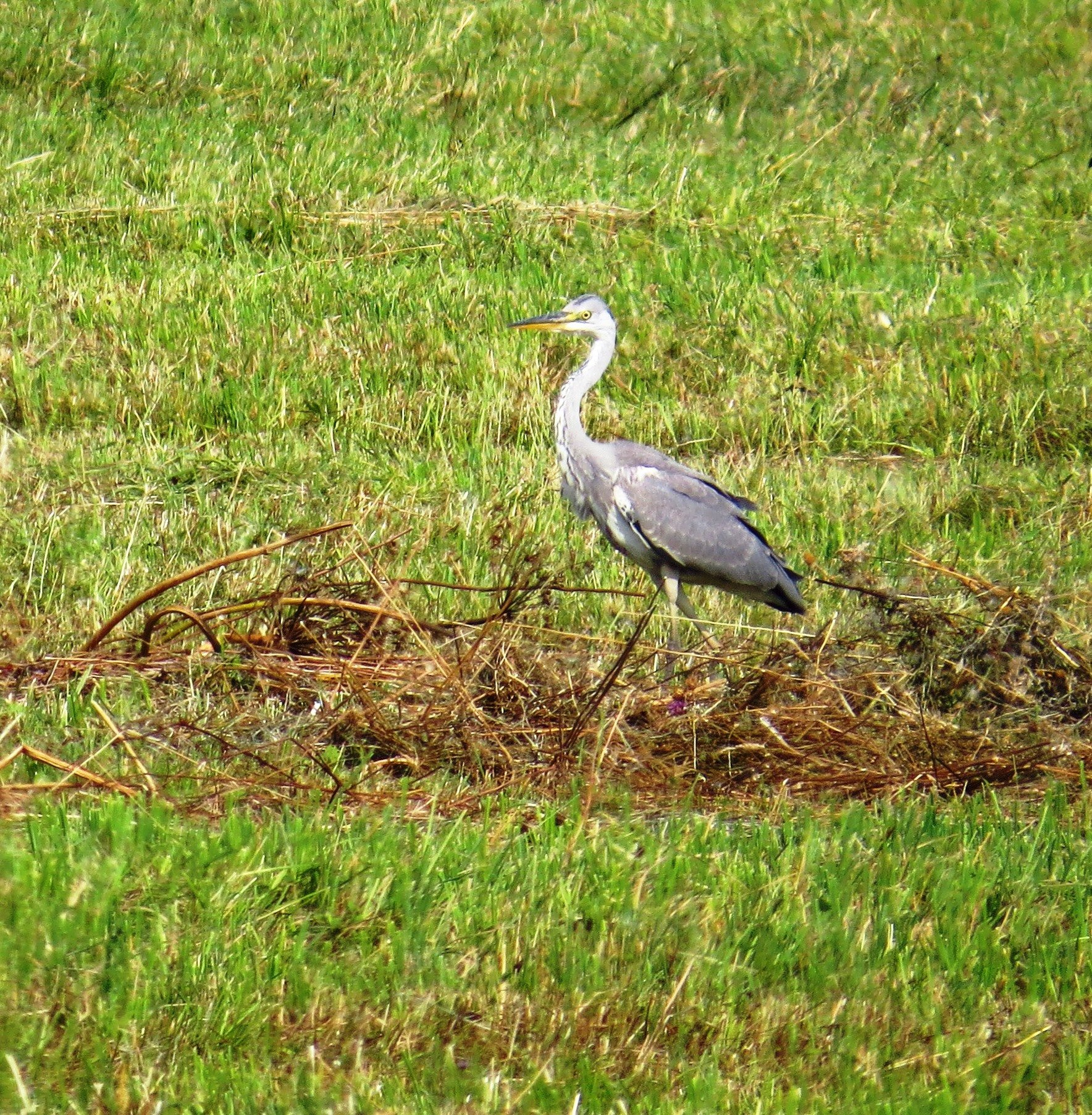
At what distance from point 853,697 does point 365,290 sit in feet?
14.6

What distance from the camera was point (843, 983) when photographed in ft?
12.1

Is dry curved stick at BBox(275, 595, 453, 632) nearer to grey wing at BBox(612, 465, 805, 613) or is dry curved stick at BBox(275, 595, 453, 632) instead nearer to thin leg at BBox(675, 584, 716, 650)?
thin leg at BBox(675, 584, 716, 650)

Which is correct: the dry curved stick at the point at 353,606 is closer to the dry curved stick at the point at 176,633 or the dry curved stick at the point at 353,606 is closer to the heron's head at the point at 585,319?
the dry curved stick at the point at 176,633

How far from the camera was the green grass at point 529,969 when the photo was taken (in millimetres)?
3293

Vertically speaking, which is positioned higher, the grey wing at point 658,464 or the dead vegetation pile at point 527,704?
the grey wing at point 658,464

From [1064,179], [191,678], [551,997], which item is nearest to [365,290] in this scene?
[191,678]

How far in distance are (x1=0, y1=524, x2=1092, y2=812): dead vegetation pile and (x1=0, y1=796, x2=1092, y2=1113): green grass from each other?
19.7 inches

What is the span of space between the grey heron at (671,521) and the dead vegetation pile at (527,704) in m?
0.64

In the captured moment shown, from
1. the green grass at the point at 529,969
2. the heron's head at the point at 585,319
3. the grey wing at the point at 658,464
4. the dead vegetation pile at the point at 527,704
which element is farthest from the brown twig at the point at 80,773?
the heron's head at the point at 585,319

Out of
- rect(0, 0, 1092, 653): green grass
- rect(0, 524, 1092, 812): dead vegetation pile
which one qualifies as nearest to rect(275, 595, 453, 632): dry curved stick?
rect(0, 524, 1092, 812): dead vegetation pile

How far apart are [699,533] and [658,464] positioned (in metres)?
0.34

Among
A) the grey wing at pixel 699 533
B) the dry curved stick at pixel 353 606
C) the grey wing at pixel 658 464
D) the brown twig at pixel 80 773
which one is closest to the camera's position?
the brown twig at pixel 80 773

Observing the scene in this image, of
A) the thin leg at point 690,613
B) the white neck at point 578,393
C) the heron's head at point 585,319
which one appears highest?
the heron's head at point 585,319

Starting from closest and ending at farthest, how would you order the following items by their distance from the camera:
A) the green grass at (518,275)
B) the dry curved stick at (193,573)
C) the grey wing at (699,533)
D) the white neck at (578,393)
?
the dry curved stick at (193,573)
the grey wing at (699,533)
the white neck at (578,393)
the green grass at (518,275)
